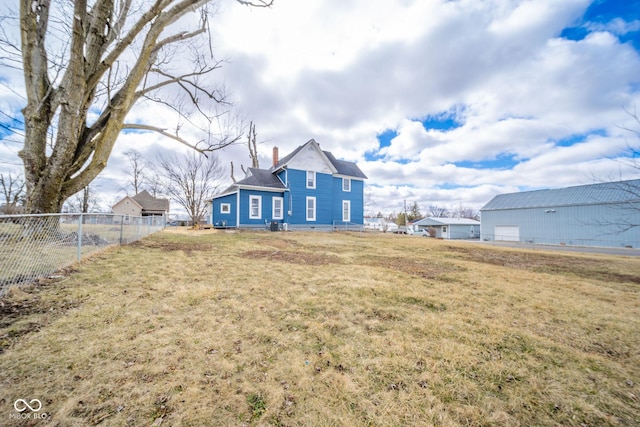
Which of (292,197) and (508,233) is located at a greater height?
(292,197)

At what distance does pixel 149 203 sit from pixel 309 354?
142 feet

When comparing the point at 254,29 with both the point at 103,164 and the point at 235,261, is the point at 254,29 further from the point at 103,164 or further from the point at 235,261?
the point at 235,261

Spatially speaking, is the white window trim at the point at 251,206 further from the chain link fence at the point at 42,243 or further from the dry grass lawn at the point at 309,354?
the dry grass lawn at the point at 309,354

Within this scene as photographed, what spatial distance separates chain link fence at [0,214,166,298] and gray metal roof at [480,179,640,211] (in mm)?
30126

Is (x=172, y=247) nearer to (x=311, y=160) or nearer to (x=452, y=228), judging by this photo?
(x=311, y=160)

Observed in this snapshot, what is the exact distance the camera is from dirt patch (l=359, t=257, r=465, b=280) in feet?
19.2

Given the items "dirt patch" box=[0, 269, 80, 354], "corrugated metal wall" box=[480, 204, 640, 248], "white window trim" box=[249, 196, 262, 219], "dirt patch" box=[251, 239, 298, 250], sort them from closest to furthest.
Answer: "dirt patch" box=[0, 269, 80, 354], "dirt patch" box=[251, 239, 298, 250], "white window trim" box=[249, 196, 262, 219], "corrugated metal wall" box=[480, 204, 640, 248]

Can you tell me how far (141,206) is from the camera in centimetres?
3491

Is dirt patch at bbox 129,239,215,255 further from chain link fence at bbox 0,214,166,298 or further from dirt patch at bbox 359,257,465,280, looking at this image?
dirt patch at bbox 359,257,465,280

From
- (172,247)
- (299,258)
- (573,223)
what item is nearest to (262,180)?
(172,247)

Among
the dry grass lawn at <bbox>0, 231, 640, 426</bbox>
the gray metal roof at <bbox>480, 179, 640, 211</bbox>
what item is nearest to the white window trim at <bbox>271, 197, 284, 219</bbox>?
the dry grass lawn at <bbox>0, 231, 640, 426</bbox>

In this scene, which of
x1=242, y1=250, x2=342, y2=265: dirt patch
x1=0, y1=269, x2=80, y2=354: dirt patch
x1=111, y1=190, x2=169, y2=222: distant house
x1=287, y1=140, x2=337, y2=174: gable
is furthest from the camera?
x1=111, y1=190, x2=169, y2=222: distant house

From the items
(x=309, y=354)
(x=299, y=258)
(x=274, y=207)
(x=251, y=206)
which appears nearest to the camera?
(x=309, y=354)

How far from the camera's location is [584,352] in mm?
2645
